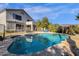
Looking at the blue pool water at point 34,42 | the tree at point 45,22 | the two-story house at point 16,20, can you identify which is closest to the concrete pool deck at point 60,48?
the blue pool water at point 34,42

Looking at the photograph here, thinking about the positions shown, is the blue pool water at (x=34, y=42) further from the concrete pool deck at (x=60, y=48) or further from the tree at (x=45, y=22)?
the tree at (x=45, y=22)

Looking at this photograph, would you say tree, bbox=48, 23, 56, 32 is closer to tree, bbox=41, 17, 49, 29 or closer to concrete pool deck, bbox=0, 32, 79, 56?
tree, bbox=41, 17, 49, 29

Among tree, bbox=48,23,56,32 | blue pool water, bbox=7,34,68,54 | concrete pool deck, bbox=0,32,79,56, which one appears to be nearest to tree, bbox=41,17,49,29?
tree, bbox=48,23,56,32

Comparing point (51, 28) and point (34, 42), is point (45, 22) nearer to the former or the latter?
point (51, 28)

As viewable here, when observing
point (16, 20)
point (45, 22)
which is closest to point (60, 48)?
point (45, 22)

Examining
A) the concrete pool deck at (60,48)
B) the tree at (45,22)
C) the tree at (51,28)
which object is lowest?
the concrete pool deck at (60,48)

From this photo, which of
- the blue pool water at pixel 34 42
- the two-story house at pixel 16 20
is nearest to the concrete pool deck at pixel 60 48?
the blue pool water at pixel 34 42

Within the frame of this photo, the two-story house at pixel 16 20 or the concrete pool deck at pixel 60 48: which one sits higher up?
the two-story house at pixel 16 20
